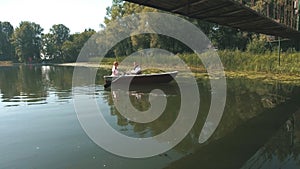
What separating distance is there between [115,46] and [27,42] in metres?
50.5

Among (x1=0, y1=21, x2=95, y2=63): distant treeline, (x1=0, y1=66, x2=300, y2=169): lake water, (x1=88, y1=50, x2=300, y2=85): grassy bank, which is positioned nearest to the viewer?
(x1=0, y1=66, x2=300, y2=169): lake water

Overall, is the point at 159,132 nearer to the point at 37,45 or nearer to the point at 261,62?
the point at 261,62

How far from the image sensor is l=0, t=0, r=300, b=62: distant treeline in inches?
1559

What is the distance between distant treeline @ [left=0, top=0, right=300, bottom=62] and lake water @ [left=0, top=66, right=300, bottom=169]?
60.6 feet

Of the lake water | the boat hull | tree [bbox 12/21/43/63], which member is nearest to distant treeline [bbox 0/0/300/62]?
tree [bbox 12/21/43/63]

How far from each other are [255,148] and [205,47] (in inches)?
1488

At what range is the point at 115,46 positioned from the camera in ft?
184

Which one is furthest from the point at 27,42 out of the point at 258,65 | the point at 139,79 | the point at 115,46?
the point at 139,79

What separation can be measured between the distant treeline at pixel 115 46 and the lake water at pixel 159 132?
18.5 meters

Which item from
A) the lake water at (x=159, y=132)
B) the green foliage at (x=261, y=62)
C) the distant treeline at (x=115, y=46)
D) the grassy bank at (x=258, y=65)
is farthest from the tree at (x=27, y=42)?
the lake water at (x=159, y=132)

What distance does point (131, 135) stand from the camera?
801 centimetres

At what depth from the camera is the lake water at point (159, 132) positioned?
6.04m

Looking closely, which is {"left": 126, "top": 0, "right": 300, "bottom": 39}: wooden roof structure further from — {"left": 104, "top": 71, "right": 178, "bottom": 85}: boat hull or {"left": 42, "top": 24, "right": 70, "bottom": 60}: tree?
{"left": 42, "top": 24, "right": 70, "bottom": 60}: tree

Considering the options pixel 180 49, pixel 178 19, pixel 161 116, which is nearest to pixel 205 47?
pixel 180 49
